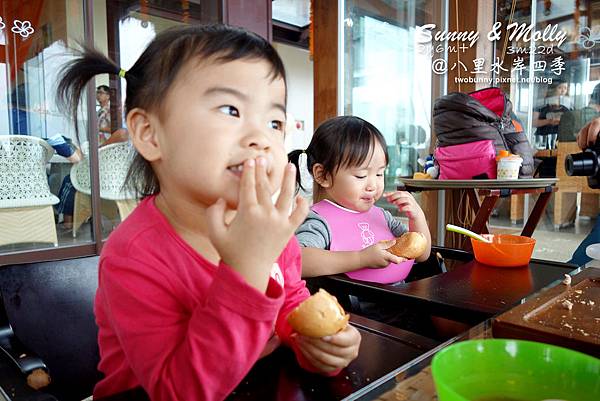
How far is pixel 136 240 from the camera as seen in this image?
24.0 inches

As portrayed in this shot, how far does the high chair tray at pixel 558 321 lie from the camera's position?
0.54 metres

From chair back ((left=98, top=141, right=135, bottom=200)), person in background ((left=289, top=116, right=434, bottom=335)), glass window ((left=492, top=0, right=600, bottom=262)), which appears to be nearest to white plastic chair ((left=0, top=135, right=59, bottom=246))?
chair back ((left=98, top=141, right=135, bottom=200))

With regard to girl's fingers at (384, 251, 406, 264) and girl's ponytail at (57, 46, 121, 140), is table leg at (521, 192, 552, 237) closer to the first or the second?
Answer: girl's fingers at (384, 251, 406, 264)

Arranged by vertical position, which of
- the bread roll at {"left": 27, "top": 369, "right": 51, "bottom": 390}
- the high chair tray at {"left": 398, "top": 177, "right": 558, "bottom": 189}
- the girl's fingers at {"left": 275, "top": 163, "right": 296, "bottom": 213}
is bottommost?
the bread roll at {"left": 27, "top": 369, "right": 51, "bottom": 390}

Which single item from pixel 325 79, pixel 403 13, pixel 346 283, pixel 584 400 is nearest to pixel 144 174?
pixel 346 283

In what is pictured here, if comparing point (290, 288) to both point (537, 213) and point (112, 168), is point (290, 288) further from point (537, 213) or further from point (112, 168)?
point (112, 168)

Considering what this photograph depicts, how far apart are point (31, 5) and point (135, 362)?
126 inches

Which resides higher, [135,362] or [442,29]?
[442,29]

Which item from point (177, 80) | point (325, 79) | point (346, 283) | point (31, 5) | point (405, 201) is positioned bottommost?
point (346, 283)

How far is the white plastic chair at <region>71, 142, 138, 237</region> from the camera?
311cm

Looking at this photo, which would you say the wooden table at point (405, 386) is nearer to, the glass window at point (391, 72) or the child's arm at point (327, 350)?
the child's arm at point (327, 350)

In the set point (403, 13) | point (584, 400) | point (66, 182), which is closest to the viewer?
point (584, 400)

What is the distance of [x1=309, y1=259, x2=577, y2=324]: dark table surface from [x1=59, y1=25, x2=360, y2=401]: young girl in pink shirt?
292 mm

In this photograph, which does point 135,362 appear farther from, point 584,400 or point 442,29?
point 442,29
